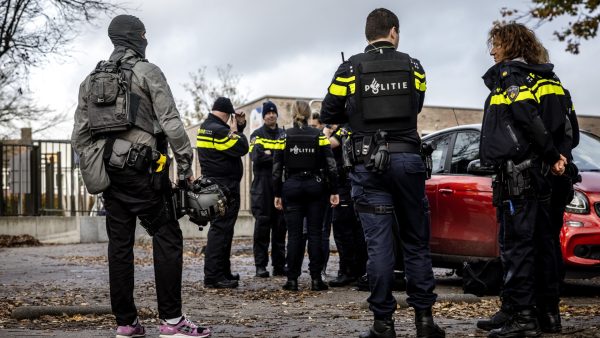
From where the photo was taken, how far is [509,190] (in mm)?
6238

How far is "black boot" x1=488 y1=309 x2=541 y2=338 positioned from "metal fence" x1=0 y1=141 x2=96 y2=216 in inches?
669

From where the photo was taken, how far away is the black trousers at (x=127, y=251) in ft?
20.6

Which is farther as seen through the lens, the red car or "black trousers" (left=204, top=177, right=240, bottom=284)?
"black trousers" (left=204, top=177, right=240, bottom=284)

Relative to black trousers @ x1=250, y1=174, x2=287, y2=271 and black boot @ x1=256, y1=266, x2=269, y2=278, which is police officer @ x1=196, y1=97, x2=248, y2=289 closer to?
black boot @ x1=256, y1=266, x2=269, y2=278

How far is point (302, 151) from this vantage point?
402 inches

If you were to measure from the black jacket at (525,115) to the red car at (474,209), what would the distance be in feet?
7.37

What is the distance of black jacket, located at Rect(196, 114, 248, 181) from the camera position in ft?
35.2

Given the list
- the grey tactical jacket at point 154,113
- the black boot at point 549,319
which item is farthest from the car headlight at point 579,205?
the grey tactical jacket at point 154,113

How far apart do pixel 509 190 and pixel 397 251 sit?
12.9 ft

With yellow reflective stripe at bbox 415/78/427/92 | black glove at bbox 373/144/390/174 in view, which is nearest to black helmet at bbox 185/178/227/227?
black glove at bbox 373/144/390/174

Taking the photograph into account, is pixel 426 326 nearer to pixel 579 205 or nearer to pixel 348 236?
pixel 579 205

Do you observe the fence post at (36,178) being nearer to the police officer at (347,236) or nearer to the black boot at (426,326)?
the police officer at (347,236)

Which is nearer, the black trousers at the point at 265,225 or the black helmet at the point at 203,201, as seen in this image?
the black helmet at the point at 203,201

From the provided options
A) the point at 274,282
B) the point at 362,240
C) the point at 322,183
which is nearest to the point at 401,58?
the point at 322,183
